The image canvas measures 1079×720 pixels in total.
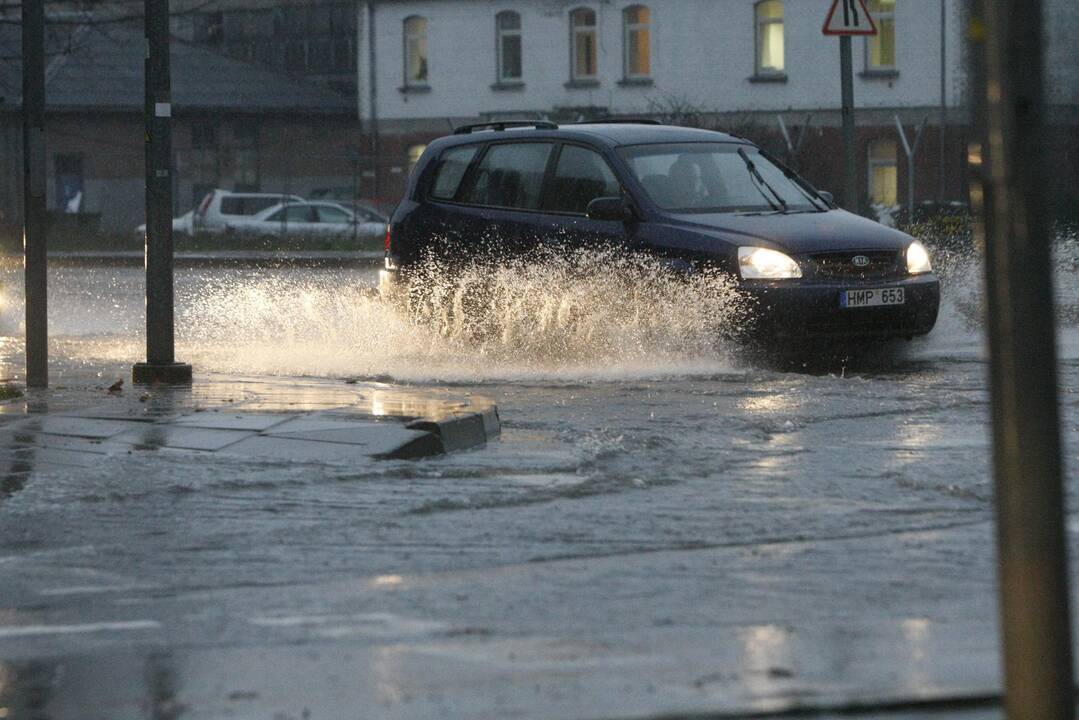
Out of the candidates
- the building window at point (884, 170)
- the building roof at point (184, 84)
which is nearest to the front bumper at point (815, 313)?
the building window at point (884, 170)

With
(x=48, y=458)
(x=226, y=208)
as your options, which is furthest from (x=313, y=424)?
(x=226, y=208)

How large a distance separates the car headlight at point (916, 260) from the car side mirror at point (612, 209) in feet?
6.01

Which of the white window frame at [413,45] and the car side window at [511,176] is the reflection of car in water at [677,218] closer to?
the car side window at [511,176]

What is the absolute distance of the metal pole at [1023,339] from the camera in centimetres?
386

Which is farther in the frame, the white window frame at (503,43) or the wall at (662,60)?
the white window frame at (503,43)

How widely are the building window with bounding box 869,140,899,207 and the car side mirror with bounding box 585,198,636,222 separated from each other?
36.5 metres

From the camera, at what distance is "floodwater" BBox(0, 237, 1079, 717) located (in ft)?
17.0

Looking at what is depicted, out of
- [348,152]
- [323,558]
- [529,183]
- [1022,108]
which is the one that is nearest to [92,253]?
[348,152]

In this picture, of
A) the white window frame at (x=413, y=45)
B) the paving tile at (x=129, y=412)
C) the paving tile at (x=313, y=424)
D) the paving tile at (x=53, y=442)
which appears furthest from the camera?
the white window frame at (x=413, y=45)

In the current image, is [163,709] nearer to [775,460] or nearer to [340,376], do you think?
[775,460]

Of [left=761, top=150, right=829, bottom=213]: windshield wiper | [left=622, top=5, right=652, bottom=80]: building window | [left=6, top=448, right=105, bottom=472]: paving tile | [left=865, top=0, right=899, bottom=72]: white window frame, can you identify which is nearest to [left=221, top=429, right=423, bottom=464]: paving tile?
[left=6, top=448, right=105, bottom=472]: paving tile

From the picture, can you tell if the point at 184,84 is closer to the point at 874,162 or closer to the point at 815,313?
the point at 874,162

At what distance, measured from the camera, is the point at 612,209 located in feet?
46.6

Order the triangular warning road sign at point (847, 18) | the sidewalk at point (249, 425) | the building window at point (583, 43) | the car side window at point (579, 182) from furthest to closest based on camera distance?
1. the building window at point (583, 43)
2. the triangular warning road sign at point (847, 18)
3. the car side window at point (579, 182)
4. the sidewalk at point (249, 425)
